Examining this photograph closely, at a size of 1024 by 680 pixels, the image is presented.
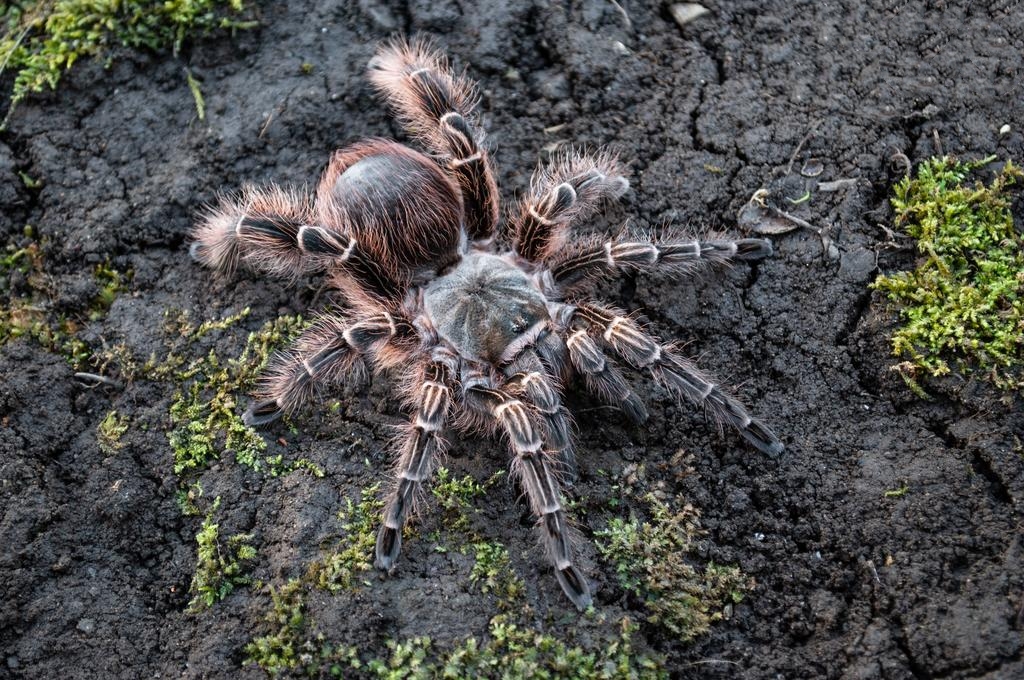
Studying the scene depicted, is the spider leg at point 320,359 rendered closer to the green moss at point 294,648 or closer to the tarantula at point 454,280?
the tarantula at point 454,280

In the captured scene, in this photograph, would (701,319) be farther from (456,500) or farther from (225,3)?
(225,3)

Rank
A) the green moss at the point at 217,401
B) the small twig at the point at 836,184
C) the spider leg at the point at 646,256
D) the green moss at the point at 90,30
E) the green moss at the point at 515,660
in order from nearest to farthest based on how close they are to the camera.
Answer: the green moss at the point at 515,660 < the green moss at the point at 217,401 < the spider leg at the point at 646,256 < the small twig at the point at 836,184 < the green moss at the point at 90,30

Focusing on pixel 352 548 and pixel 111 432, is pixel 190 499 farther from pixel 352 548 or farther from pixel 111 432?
pixel 352 548

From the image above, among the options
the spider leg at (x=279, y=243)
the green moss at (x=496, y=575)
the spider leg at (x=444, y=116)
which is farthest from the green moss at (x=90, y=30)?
the green moss at (x=496, y=575)

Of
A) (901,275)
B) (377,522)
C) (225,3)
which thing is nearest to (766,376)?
(901,275)

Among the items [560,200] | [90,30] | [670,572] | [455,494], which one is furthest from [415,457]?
[90,30]
